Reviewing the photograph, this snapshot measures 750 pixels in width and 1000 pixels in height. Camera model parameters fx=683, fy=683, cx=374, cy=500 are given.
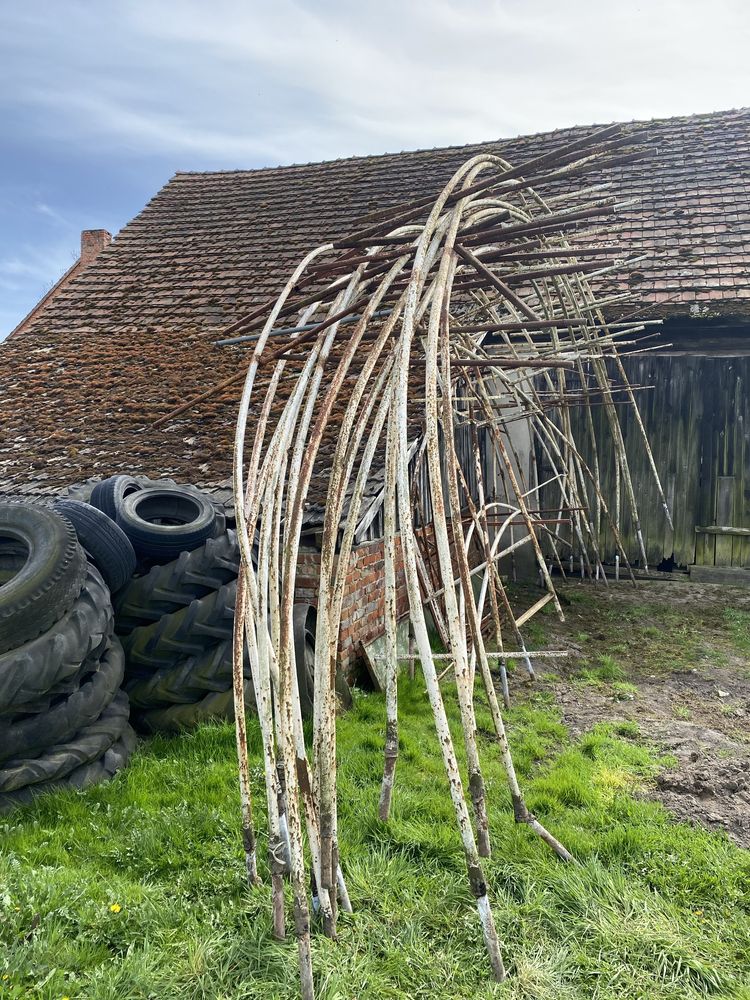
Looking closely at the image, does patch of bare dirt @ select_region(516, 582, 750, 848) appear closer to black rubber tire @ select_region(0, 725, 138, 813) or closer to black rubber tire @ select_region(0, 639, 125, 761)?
black rubber tire @ select_region(0, 725, 138, 813)

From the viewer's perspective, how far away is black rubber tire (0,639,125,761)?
3.46m

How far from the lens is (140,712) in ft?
14.4

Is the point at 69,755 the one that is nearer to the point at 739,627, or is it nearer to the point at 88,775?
the point at 88,775

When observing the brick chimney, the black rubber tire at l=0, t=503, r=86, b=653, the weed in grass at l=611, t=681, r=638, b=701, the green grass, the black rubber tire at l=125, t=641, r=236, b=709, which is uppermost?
the brick chimney

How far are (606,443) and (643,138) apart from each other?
5.48 meters

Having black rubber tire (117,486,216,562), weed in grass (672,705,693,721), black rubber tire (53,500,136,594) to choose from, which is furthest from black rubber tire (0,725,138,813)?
weed in grass (672,705,693,721)

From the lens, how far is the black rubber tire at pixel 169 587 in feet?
14.4

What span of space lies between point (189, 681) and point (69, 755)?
2.74 ft

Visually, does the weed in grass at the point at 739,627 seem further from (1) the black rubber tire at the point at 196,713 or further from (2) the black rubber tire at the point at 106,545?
(2) the black rubber tire at the point at 106,545

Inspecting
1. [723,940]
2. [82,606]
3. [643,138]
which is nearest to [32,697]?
[82,606]

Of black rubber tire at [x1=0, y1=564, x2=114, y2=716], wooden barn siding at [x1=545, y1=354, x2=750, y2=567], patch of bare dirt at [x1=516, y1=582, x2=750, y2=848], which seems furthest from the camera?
wooden barn siding at [x1=545, y1=354, x2=750, y2=567]

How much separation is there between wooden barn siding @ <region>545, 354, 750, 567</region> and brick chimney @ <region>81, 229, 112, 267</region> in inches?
592

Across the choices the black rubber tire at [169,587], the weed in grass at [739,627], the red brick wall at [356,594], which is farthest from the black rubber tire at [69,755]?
the weed in grass at [739,627]

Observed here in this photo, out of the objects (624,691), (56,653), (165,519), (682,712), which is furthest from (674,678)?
A: (56,653)
